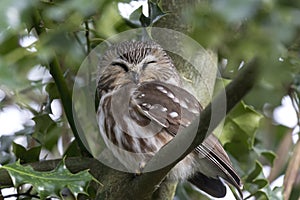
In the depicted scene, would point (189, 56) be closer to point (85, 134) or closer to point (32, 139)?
point (85, 134)

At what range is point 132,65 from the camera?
143 inches

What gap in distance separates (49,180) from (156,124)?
0.83 m

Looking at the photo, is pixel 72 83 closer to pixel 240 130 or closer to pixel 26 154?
pixel 26 154

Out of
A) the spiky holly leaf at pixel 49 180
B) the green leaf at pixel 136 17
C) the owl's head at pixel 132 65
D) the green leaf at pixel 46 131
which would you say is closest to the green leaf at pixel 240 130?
the owl's head at pixel 132 65

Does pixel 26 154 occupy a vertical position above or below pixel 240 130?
above

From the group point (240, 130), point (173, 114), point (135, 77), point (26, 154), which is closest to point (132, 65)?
point (135, 77)

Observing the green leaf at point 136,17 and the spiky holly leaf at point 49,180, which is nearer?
the spiky holly leaf at point 49,180

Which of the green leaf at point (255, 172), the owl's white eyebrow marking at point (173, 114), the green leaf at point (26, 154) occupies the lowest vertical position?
the green leaf at point (255, 172)

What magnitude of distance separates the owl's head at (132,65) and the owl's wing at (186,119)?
0.18m

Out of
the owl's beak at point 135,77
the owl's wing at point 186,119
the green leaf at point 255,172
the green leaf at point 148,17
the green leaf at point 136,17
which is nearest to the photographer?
the green leaf at point 148,17

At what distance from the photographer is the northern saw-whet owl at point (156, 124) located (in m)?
3.10

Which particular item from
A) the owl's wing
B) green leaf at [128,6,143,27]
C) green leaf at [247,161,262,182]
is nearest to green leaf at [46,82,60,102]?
the owl's wing

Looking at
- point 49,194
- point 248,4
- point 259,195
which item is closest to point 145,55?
point 259,195

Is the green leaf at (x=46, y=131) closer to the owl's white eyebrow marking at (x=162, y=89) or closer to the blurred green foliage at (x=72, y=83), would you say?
the blurred green foliage at (x=72, y=83)
